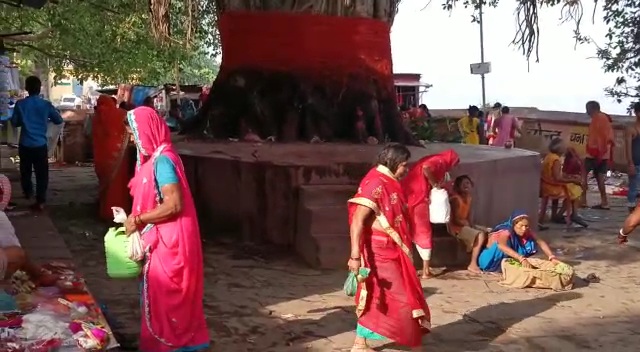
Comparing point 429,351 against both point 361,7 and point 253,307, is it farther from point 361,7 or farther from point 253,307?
point 361,7

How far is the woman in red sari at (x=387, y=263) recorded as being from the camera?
4.67 meters

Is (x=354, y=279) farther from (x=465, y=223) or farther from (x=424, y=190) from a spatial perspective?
(x=465, y=223)

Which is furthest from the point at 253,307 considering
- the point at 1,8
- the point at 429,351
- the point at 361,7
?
the point at 1,8

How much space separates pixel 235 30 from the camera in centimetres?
974

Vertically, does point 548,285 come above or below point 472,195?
below

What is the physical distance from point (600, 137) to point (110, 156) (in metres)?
6.78

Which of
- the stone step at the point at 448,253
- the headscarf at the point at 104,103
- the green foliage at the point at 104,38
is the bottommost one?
the stone step at the point at 448,253

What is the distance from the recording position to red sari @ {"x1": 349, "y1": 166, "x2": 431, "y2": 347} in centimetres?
467

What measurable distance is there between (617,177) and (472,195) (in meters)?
9.77

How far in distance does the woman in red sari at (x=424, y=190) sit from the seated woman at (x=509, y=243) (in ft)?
2.02

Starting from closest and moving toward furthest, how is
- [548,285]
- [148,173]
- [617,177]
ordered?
[148,173], [548,285], [617,177]

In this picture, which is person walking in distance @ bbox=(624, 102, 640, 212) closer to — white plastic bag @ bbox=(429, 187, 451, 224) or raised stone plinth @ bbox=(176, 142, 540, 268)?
raised stone plinth @ bbox=(176, 142, 540, 268)

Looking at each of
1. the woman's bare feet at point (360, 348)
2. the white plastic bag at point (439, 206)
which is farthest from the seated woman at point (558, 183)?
the woman's bare feet at point (360, 348)

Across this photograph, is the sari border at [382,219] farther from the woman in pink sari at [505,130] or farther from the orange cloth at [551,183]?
the woman in pink sari at [505,130]
